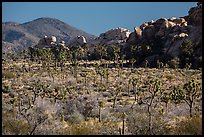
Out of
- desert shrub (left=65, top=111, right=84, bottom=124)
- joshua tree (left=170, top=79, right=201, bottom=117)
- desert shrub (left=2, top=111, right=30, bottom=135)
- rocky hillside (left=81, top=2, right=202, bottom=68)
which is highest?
rocky hillside (left=81, top=2, right=202, bottom=68)

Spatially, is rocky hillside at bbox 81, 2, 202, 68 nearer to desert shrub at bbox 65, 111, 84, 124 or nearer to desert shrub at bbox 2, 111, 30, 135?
desert shrub at bbox 65, 111, 84, 124

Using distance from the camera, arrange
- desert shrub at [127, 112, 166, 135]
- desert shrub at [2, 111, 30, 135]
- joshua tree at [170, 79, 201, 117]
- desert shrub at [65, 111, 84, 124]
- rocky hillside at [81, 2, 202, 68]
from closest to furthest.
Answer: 1. desert shrub at [2, 111, 30, 135]
2. desert shrub at [127, 112, 166, 135]
3. desert shrub at [65, 111, 84, 124]
4. joshua tree at [170, 79, 201, 117]
5. rocky hillside at [81, 2, 202, 68]

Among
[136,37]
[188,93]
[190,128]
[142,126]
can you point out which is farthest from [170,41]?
[190,128]

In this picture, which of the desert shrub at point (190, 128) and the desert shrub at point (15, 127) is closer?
the desert shrub at point (190, 128)

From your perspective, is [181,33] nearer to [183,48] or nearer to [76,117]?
[183,48]

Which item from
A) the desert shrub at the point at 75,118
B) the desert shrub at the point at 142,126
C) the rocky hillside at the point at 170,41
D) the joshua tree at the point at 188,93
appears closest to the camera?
the desert shrub at the point at 142,126

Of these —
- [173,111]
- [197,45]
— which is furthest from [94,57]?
[173,111]

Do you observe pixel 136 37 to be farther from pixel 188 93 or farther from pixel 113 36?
pixel 188 93

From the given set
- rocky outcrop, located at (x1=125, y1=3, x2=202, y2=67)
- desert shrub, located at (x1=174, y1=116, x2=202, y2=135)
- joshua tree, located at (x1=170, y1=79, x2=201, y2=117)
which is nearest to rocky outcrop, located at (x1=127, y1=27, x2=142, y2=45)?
rocky outcrop, located at (x1=125, y1=3, x2=202, y2=67)

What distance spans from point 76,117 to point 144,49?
52702 mm

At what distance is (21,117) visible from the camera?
1977 centimetres

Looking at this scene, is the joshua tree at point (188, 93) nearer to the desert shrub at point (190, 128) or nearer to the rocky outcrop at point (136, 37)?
the desert shrub at point (190, 128)

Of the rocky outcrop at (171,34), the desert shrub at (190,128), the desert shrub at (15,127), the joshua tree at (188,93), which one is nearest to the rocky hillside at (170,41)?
the rocky outcrop at (171,34)

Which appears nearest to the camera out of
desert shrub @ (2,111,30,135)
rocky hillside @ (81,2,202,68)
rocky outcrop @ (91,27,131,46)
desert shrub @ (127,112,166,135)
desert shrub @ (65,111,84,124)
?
desert shrub @ (2,111,30,135)
